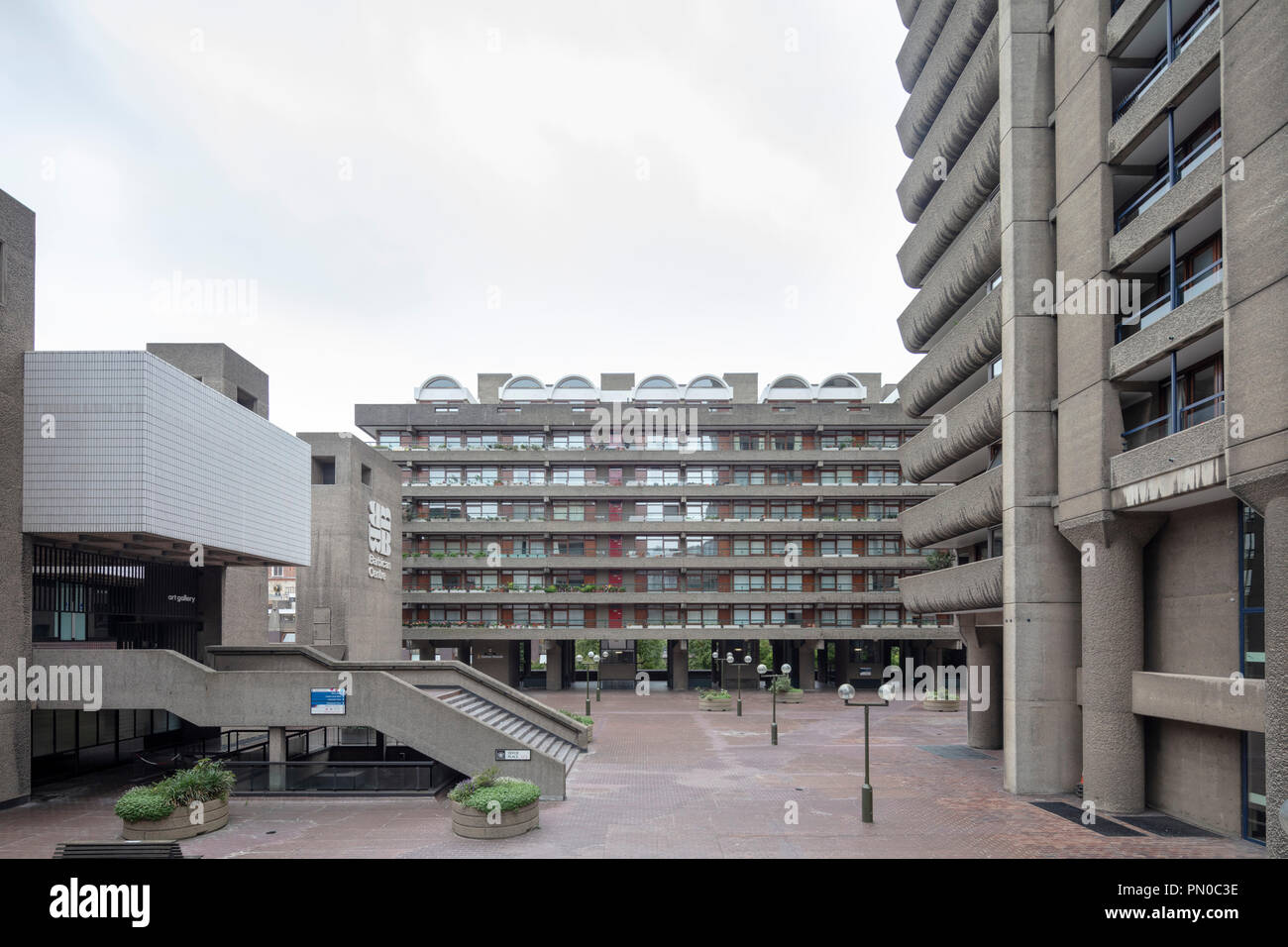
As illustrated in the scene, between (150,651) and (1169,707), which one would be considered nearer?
(1169,707)

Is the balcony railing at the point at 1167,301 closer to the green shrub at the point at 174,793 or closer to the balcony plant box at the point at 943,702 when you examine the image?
the green shrub at the point at 174,793

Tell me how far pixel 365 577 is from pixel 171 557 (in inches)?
549

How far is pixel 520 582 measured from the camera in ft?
196

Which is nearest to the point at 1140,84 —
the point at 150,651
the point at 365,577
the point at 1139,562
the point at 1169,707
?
the point at 1139,562

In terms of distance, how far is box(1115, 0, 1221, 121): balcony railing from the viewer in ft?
65.3

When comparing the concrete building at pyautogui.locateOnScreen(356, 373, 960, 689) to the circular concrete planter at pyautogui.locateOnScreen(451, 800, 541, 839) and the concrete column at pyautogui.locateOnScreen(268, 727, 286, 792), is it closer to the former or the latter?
the concrete column at pyautogui.locateOnScreen(268, 727, 286, 792)

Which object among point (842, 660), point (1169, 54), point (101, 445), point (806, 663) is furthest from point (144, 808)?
point (842, 660)

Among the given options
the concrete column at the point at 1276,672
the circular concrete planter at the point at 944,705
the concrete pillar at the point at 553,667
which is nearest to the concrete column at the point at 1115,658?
the concrete column at the point at 1276,672

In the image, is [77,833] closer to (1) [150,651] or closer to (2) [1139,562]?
(1) [150,651]

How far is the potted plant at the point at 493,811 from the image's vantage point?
19.9m

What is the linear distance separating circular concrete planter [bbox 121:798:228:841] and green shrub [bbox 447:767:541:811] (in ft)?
19.2

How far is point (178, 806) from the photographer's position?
66.7 ft

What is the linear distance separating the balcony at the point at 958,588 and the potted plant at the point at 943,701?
1441 centimetres

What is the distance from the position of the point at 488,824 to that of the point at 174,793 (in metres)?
7.54
